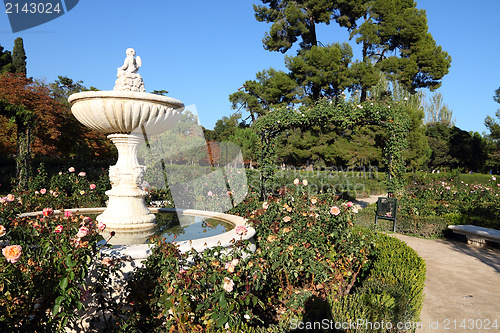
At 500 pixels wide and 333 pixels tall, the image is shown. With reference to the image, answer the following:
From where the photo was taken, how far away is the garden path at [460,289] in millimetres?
3633

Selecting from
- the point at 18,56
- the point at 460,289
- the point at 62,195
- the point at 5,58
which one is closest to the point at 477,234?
the point at 460,289

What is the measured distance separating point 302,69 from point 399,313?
20.5 meters

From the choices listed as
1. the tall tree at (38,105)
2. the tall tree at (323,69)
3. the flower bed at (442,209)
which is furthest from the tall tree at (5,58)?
the flower bed at (442,209)

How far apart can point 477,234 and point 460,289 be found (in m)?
3.78

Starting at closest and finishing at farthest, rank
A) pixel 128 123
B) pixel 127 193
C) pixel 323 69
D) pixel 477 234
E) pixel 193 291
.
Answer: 1. pixel 193 291
2. pixel 128 123
3. pixel 127 193
4. pixel 477 234
5. pixel 323 69

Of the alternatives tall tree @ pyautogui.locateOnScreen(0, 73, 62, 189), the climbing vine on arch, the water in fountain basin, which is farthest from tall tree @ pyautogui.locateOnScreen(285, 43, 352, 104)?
the water in fountain basin

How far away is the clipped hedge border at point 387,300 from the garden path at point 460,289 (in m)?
0.48

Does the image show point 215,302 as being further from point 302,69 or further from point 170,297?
point 302,69

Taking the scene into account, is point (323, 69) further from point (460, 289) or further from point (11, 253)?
point (11, 253)

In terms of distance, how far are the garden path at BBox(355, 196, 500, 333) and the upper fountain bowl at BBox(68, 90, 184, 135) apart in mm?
4104

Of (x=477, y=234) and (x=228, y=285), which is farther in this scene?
(x=477, y=234)

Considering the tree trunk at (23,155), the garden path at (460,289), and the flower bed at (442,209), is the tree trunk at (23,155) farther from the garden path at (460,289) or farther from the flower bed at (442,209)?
the flower bed at (442,209)

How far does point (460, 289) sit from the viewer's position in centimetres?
468

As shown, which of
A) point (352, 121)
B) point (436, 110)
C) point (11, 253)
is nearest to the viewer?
point (11, 253)
